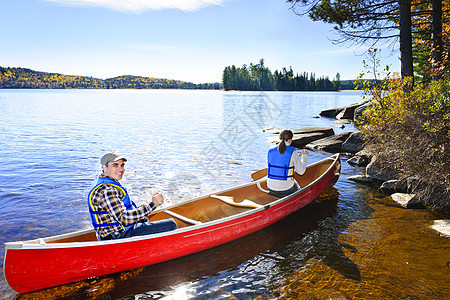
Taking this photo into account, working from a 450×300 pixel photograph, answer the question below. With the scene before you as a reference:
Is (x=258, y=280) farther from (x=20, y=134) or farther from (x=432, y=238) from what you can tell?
(x=20, y=134)

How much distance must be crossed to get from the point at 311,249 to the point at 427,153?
448cm

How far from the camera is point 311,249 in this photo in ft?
21.4

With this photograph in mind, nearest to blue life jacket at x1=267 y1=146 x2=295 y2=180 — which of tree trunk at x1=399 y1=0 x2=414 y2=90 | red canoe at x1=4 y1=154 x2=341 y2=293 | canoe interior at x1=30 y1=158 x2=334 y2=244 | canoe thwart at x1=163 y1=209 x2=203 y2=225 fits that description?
red canoe at x1=4 y1=154 x2=341 y2=293

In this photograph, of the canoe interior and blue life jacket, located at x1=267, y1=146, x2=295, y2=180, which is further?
blue life jacket, located at x1=267, y1=146, x2=295, y2=180

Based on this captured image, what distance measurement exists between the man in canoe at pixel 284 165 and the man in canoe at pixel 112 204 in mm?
3382

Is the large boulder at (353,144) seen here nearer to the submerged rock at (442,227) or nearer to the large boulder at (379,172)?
the large boulder at (379,172)

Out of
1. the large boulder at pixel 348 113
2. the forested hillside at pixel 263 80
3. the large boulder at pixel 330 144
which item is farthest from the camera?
the forested hillside at pixel 263 80

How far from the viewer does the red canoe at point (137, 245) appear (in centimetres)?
467

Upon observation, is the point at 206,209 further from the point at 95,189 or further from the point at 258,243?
the point at 95,189

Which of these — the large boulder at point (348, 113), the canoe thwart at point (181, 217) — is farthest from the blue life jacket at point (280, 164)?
the large boulder at point (348, 113)

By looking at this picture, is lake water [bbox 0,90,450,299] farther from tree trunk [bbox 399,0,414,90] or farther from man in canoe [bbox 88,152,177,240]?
tree trunk [bbox 399,0,414,90]

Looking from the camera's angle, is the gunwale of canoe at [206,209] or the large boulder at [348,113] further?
the large boulder at [348,113]

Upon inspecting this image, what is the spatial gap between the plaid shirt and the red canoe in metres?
0.33

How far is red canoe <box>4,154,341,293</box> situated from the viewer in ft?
15.3
